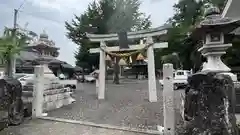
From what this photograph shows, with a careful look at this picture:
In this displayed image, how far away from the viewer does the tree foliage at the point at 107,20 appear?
2402 centimetres

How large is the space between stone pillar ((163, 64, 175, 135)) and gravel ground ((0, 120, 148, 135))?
0.97m

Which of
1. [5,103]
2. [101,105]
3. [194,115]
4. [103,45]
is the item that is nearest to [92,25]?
[103,45]

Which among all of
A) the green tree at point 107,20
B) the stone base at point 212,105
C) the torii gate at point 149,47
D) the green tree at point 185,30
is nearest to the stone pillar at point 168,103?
the stone base at point 212,105

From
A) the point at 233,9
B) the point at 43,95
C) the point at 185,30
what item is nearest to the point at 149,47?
the point at 233,9

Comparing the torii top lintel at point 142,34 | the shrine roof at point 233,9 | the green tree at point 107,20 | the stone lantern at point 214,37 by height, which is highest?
the green tree at point 107,20

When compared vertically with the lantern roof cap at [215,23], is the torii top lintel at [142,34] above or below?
above

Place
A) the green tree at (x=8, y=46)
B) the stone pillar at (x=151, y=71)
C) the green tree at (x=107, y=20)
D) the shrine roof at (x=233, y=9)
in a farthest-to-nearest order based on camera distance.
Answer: the green tree at (x=107, y=20), the stone pillar at (x=151, y=71), the shrine roof at (x=233, y=9), the green tree at (x=8, y=46)

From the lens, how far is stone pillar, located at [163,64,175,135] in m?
5.08

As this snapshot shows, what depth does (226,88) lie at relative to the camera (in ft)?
12.2

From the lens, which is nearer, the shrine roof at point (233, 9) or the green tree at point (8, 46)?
the green tree at point (8, 46)

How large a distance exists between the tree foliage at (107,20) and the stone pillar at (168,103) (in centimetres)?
1791

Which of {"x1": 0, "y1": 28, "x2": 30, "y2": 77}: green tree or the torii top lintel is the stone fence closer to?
{"x1": 0, "y1": 28, "x2": 30, "y2": 77}: green tree

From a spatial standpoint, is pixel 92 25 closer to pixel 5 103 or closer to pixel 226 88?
pixel 5 103

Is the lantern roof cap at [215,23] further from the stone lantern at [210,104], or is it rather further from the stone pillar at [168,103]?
the stone lantern at [210,104]
